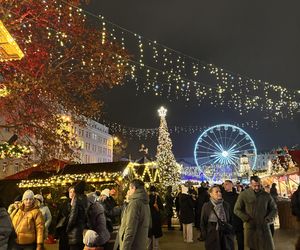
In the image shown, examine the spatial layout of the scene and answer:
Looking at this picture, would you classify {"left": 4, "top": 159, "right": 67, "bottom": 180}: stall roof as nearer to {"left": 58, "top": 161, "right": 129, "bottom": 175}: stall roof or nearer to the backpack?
{"left": 58, "top": 161, "right": 129, "bottom": 175}: stall roof

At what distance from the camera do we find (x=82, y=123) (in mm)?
13977

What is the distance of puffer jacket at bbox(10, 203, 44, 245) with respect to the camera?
599 centimetres

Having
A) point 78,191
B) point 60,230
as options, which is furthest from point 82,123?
point 78,191

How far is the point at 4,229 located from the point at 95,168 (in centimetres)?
1494

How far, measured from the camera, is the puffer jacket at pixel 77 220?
604cm

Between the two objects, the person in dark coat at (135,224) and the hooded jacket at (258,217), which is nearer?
the person in dark coat at (135,224)

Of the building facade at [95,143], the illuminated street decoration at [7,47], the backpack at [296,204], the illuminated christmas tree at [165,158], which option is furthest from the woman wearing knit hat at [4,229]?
the building facade at [95,143]

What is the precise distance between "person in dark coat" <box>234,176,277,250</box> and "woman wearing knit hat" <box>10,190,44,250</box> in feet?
11.8

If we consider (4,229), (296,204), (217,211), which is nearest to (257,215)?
(217,211)

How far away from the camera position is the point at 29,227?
604 cm

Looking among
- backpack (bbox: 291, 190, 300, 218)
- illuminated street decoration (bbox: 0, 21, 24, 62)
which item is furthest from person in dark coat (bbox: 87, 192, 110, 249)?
illuminated street decoration (bbox: 0, 21, 24, 62)

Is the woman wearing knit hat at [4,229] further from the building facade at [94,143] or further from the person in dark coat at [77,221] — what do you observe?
the building facade at [94,143]

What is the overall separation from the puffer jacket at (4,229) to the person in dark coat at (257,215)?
171 inches

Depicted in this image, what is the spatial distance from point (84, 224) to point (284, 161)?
15060 mm
